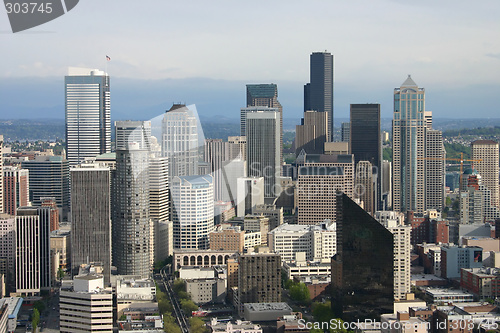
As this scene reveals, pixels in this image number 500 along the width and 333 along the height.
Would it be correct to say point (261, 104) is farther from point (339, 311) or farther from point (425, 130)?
point (339, 311)

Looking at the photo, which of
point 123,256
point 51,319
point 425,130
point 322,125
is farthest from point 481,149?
point 51,319

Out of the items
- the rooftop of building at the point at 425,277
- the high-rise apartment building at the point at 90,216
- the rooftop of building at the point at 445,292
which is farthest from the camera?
the rooftop of building at the point at 425,277

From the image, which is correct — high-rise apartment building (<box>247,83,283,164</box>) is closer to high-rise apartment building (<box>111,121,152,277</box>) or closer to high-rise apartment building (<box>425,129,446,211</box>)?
high-rise apartment building (<box>425,129,446,211</box>)

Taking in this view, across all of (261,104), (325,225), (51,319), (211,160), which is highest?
(261,104)

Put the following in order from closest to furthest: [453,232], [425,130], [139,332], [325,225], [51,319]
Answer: [139,332] < [51,319] < [325,225] < [453,232] < [425,130]

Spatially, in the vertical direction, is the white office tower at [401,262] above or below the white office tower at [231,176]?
below

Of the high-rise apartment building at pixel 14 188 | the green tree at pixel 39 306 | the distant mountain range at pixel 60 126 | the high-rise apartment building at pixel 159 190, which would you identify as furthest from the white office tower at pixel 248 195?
the green tree at pixel 39 306

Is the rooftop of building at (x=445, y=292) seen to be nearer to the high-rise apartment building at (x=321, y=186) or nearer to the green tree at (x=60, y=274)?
the high-rise apartment building at (x=321, y=186)

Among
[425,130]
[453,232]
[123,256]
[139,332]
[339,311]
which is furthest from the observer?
[425,130]
